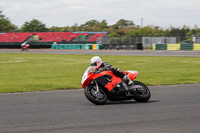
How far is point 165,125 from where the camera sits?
552cm

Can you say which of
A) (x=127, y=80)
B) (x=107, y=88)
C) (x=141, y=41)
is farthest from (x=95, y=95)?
(x=141, y=41)

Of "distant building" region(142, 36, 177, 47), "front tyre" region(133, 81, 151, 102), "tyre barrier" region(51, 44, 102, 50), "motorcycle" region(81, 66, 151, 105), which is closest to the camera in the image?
"motorcycle" region(81, 66, 151, 105)

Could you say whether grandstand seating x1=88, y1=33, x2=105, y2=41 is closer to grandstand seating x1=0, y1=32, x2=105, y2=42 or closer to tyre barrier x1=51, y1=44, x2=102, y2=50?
grandstand seating x1=0, y1=32, x2=105, y2=42

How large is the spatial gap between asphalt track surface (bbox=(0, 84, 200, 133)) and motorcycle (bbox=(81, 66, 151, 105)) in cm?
20

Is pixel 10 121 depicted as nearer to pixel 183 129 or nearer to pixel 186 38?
pixel 183 129

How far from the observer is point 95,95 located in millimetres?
7926

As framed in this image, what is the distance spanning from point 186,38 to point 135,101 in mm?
48068

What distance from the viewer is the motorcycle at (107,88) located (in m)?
7.90

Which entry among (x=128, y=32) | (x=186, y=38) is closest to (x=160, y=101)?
(x=186, y=38)

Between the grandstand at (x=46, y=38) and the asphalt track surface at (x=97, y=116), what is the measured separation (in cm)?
6083

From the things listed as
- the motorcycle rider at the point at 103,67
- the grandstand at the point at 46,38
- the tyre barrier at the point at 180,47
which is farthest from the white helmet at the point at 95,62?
the grandstand at the point at 46,38

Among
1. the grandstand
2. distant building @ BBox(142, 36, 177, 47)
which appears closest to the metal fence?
distant building @ BBox(142, 36, 177, 47)

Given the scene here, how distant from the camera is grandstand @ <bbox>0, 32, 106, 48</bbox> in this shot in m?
69.2

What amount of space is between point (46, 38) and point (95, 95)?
70811 mm
